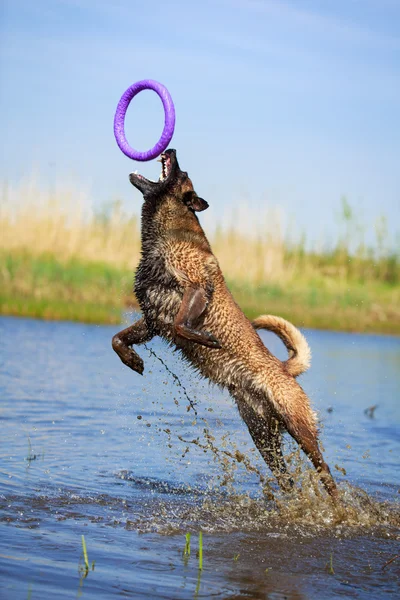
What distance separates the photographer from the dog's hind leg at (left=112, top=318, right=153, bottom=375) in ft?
21.9

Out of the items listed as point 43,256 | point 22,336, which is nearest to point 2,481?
point 22,336

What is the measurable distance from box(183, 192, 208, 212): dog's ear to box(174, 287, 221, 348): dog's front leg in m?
0.65

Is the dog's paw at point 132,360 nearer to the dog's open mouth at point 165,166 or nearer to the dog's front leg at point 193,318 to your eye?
the dog's front leg at point 193,318

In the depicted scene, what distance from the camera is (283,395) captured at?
6.39 meters

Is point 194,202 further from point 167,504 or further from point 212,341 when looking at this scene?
point 167,504

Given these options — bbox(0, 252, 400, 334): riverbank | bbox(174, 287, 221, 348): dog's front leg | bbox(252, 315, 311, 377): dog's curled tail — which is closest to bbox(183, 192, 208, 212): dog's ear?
bbox(174, 287, 221, 348): dog's front leg

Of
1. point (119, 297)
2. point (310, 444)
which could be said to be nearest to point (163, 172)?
point (310, 444)

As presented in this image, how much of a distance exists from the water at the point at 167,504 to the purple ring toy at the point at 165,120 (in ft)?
5.45

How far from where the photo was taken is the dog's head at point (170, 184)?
650 centimetres

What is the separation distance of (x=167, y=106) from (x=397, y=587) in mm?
3676

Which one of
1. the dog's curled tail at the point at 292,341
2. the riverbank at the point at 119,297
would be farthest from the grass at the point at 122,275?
the dog's curled tail at the point at 292,341

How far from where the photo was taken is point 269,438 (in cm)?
668

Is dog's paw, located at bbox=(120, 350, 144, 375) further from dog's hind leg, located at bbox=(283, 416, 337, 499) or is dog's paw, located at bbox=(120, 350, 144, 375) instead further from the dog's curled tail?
dog's hind leg, located at bbox=(283, 416, 337, 499)

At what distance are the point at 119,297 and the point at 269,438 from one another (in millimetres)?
8809
